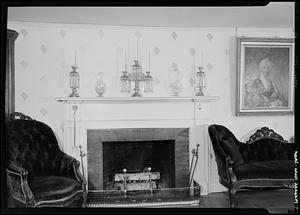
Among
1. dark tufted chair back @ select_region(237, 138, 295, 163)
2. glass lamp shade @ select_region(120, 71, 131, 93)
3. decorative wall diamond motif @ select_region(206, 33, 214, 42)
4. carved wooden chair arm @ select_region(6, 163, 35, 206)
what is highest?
decorative wall diamond motif @ select_region(206, 33, 214, 42)

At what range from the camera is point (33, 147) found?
317 cm

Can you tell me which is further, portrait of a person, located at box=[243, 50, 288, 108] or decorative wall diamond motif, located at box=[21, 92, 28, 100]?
decorative wall diamond motif, located at box=[21, 92, 28, 100]

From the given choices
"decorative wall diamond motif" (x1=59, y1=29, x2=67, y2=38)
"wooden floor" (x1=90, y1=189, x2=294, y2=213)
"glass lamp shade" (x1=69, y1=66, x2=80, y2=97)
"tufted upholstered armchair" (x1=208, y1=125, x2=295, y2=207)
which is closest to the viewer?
"wooden floor" (x1=90, y1=189, x2=294, y2=213)

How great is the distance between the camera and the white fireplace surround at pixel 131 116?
3.55m

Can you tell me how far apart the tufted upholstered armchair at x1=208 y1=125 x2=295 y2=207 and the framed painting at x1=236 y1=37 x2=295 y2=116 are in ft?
0.83

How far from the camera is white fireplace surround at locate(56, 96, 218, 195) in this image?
355cm

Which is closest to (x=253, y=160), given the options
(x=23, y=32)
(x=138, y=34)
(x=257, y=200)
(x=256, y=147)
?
(x=256, y=147)

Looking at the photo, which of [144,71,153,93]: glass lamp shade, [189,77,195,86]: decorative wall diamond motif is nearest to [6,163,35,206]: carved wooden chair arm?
[144,71,153,93]: glass lamp shade

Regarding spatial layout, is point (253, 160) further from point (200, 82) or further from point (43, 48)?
point (43, 48)

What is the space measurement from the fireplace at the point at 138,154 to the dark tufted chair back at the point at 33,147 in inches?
18.7

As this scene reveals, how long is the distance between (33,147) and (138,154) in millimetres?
1054

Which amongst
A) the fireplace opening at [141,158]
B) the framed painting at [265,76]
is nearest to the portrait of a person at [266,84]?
the framed painting at [265,76]

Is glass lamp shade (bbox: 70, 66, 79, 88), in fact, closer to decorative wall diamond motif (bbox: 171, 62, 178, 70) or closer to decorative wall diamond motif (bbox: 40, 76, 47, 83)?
decorative wall diamond motif (bbox: 40, 76, 47, 83)

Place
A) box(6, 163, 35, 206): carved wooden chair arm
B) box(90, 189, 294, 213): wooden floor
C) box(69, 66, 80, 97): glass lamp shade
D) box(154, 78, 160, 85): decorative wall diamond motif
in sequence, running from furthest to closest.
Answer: box(154, 78, 160, 85): decorative wall diamond motif
box(69, 66, 80, 97): glass lamp shade
box(90, 189, 294, 213): wooden floor
box(6, 163, 35, 206): carved wooden chair arm
